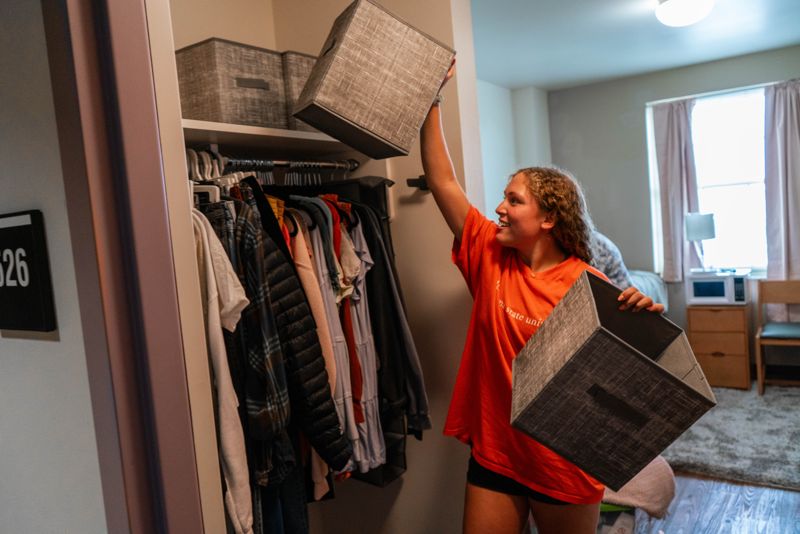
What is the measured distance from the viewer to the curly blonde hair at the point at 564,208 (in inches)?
62.8

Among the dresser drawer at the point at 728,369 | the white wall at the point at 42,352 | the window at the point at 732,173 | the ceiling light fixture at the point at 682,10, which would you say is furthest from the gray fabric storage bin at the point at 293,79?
the window at the point at 732,173

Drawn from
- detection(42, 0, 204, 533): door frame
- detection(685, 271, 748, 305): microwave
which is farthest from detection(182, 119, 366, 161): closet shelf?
detection(685, 271, 748, 305): microwave

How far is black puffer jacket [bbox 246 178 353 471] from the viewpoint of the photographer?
5.01 feet

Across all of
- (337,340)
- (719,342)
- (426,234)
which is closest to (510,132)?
(719,342)

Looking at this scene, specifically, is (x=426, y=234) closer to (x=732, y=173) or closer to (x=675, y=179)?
(x=675, y=179)

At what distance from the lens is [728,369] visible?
4.75 m

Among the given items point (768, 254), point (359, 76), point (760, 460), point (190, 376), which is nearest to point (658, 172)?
point (768, 254)

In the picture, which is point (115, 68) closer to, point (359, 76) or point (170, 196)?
point (170, 196)

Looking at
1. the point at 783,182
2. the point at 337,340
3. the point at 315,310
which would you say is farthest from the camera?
the point at 783,182

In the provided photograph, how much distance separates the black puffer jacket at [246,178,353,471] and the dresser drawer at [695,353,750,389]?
410 cm

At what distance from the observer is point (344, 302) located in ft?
6.15

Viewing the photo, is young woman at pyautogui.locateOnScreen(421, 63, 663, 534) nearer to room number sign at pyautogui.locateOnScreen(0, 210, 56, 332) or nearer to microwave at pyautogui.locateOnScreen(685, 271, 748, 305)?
room number sign at pyautogui.locateOnScreen(0, 210, 56, 332)

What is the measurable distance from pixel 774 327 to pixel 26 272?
5.03 meters

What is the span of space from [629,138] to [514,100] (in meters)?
1.09
